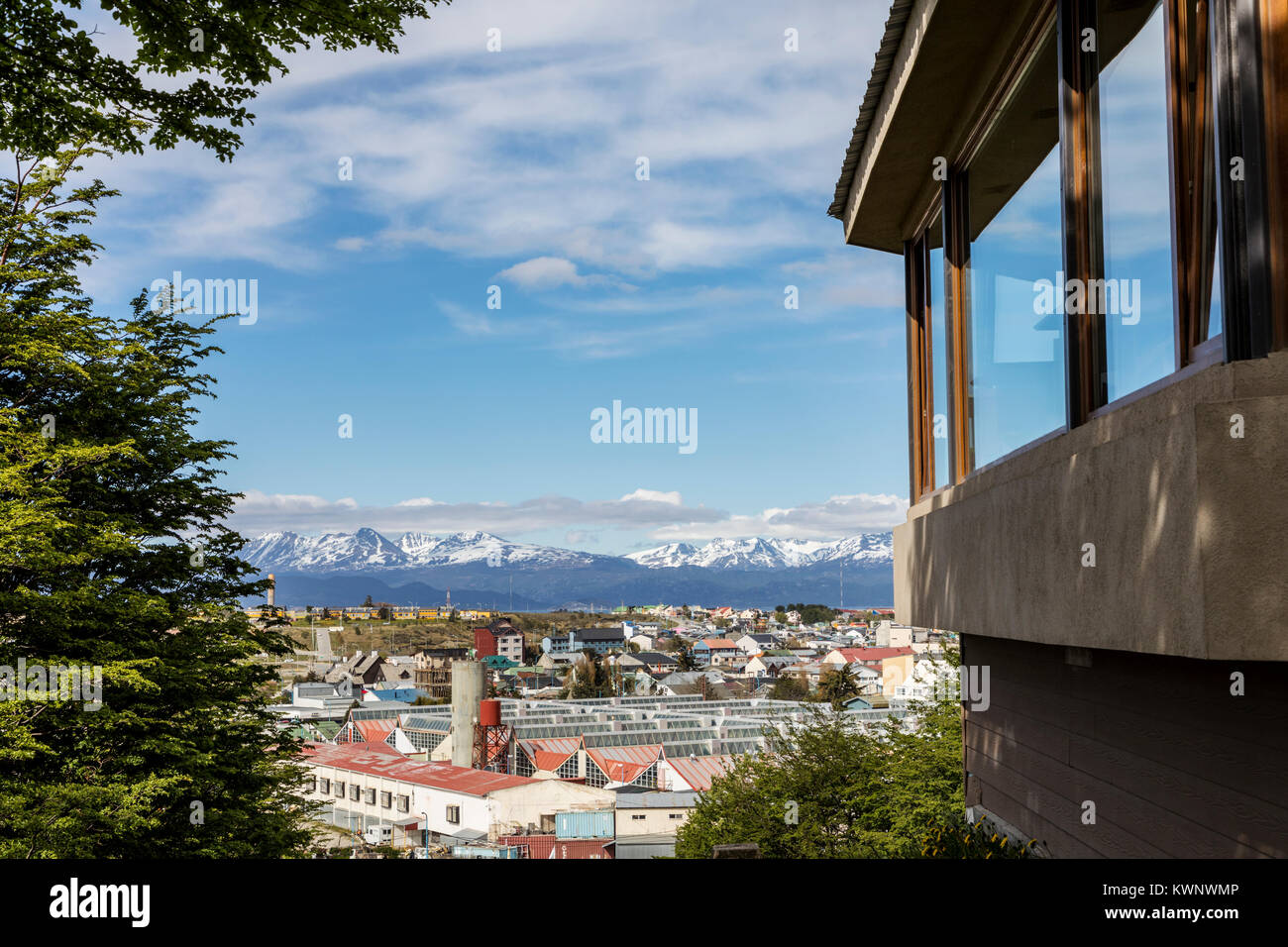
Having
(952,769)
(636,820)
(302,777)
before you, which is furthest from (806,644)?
(302,777)

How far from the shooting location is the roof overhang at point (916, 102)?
21.3 ft

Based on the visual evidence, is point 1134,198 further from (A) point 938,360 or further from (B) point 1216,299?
(A) point 938,360

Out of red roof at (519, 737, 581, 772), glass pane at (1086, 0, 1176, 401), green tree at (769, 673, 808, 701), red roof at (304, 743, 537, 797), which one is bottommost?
green tree at (769, 673, 808, 701)

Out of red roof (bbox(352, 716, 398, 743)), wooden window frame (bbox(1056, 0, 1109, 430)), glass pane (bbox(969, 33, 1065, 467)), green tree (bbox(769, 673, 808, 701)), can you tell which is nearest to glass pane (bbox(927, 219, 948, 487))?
glass pane (bbox(969, 33, 1065, 467))

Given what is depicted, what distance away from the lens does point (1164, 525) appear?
135 inches

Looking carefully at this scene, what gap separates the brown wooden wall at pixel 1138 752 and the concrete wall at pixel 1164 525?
56cm

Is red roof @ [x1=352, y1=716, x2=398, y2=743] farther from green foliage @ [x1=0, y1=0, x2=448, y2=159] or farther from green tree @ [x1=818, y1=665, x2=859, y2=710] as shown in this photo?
green foliage @ [x1=0, y1=0, x2=448, y2=159]

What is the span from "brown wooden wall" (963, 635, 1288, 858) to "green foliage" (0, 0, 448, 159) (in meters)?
6.51

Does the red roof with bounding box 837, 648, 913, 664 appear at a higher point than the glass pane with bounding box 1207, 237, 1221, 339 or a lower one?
lower

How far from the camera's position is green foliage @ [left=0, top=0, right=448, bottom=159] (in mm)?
6684

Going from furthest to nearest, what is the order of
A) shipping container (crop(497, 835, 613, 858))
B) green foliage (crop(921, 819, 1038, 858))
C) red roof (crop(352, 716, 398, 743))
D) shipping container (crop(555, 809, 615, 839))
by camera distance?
red roof (crop(352, 716, 398, 743)), shipping container (crop(555, 809, 615, 839)), shipping container (crop(497, 835, 613, 858)), green foliage (crop(921, 819, 1038, 858))

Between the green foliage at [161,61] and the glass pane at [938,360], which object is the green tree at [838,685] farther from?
the green foliage at [161,61]

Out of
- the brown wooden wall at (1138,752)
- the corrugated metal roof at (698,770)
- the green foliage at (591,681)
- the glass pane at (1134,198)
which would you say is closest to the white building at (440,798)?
the corrugated metal roof at (698,770)
